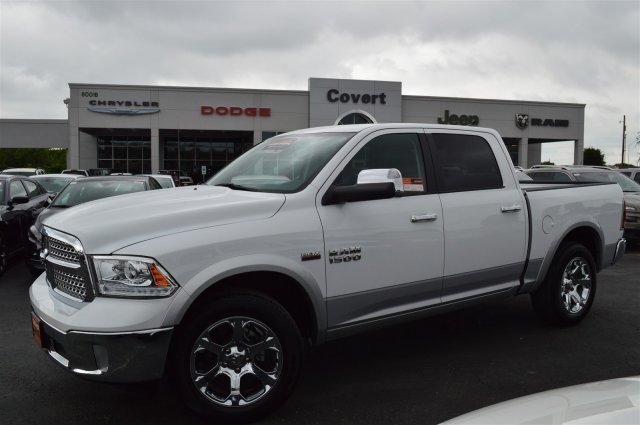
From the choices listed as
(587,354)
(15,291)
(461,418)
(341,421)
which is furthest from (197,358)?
(15,291)

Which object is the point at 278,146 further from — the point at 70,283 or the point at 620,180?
the point at 620,180

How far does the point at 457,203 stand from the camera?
4359 mm

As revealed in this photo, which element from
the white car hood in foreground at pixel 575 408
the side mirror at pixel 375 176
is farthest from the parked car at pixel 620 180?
the white car hood in foreground at pixel 575 408

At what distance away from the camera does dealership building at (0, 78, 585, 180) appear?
126 feet

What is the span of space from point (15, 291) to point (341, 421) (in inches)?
221

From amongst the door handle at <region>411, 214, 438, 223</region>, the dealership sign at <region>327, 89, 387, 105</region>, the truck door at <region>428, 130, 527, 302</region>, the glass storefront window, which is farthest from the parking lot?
the glass storefront window

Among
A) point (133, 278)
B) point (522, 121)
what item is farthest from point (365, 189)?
point (522, 121)

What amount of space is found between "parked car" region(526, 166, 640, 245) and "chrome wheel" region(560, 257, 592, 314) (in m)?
4.96

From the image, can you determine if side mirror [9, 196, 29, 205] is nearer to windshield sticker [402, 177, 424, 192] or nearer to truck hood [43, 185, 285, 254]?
truck hood [43, 185, 285, 254]

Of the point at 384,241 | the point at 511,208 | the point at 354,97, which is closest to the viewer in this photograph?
the point at 384,241

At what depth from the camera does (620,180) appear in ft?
40.1

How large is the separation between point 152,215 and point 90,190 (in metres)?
6.02

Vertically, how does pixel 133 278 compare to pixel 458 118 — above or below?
below

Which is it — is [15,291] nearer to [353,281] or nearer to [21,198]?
[21,198]
